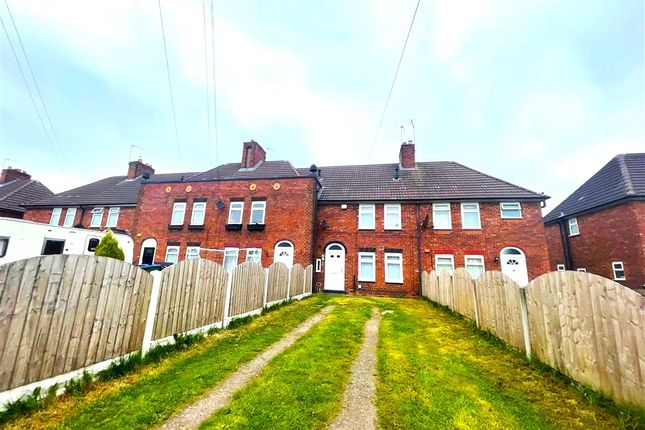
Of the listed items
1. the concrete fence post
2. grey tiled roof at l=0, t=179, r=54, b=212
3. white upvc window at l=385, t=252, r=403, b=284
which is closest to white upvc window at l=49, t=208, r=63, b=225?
grey tiled roof at l=0, t=179, r=54, b=212

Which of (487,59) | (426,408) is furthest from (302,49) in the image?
(426,408)

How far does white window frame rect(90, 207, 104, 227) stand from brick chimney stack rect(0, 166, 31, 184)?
566 inches

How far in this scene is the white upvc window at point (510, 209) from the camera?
51.4ft

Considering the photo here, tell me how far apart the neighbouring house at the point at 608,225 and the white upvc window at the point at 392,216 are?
12359 millimetres

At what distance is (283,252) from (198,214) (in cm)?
705

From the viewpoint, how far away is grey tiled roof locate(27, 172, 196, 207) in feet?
71.6

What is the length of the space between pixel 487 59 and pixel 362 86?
405 cm

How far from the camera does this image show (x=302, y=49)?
916 cm

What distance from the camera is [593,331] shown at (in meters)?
3.64

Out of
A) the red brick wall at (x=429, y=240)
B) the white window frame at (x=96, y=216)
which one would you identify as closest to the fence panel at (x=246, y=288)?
the red brick wall at (x=429, y=240)

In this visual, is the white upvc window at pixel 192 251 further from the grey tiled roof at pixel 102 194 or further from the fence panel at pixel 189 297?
the fence panel at pixel 189 297

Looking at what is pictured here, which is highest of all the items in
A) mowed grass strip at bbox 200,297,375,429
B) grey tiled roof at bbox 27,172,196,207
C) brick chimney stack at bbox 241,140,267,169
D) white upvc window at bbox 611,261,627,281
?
brick chimney stack at bbox 241,140,267,169

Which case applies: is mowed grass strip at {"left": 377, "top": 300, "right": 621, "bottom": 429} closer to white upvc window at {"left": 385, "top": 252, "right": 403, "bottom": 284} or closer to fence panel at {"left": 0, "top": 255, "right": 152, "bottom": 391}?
fence panel at {"left": 0, "top": 255, "right": 152, "bottom": 391}

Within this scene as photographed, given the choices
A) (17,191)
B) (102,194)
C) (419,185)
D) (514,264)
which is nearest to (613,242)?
(514,264)
